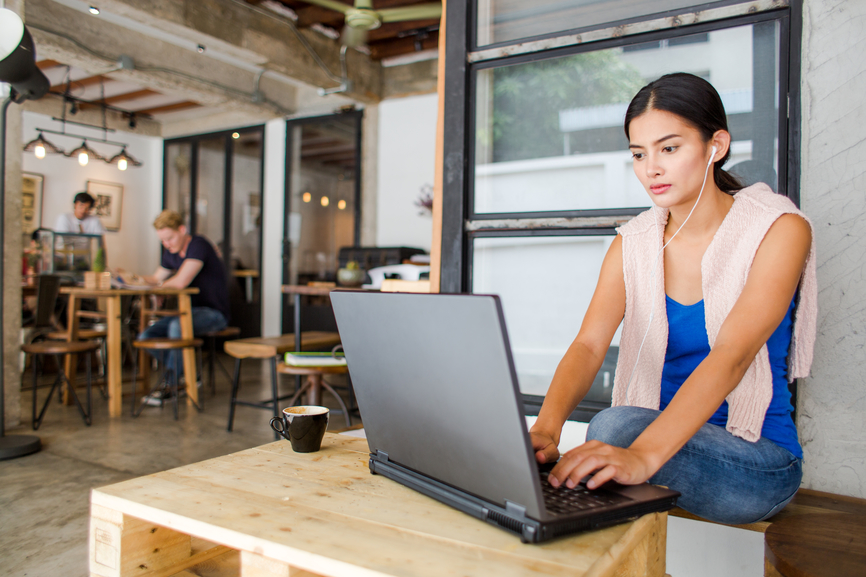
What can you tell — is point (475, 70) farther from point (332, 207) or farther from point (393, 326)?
point (332, 207)

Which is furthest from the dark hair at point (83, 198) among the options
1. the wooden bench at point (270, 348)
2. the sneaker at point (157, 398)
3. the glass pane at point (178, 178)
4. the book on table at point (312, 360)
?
the book on table at point (312, 360)

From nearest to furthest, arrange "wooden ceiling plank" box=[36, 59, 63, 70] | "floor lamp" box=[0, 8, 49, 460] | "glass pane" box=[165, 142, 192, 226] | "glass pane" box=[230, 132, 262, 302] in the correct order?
"floor lamp" box=[0, 8, 49, 460] → "wooden ceiling plank" box=[36, 59, 63, 70] → "glass pane" box=[230, 132, 262, 302] → "glass pane" box=[165, 142, 192, 226]

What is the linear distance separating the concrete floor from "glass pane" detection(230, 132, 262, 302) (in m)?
3.40

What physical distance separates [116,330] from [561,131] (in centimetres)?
347

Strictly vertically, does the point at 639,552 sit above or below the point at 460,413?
below

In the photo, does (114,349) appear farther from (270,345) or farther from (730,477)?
(730,477)

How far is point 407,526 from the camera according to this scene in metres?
0.76

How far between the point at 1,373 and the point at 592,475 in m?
3.63

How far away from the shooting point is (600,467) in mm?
830

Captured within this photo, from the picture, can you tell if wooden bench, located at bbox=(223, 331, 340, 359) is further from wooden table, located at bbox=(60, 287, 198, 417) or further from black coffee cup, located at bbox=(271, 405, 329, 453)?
black coffee cup, located at bbox=(271, 405, 329, 453)

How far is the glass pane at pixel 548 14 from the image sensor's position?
1.79 meters

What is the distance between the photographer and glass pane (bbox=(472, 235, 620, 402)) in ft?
6.22

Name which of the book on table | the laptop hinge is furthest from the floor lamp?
the laptop hinge

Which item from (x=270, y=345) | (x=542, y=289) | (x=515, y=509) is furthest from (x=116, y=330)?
(x=515, y=509)
